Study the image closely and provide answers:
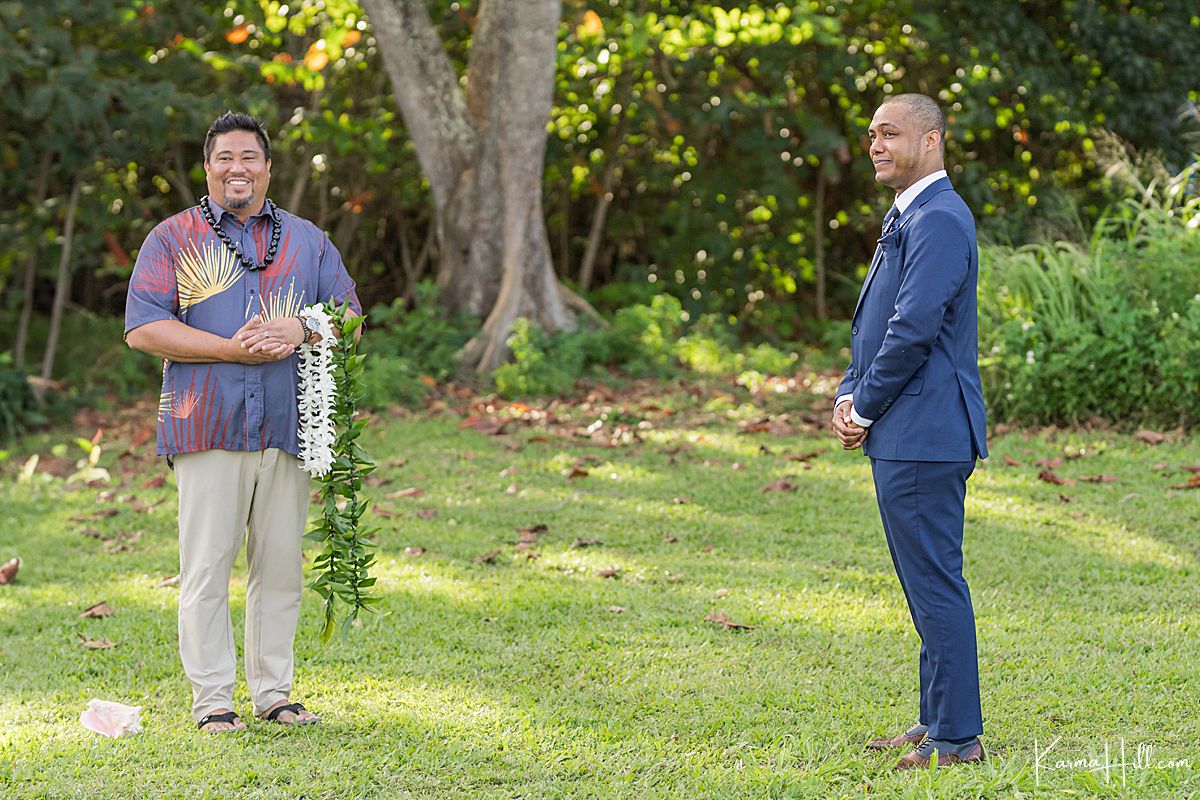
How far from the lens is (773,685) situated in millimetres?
4520

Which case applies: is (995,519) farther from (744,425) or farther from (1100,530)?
(744,425)

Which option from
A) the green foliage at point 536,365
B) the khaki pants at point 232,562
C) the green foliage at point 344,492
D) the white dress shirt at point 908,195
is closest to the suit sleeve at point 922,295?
the white dress shirt at point 908,195

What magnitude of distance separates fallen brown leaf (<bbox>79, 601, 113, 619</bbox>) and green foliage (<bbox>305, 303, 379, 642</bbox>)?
1.75 m

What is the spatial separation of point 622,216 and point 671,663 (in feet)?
34.8

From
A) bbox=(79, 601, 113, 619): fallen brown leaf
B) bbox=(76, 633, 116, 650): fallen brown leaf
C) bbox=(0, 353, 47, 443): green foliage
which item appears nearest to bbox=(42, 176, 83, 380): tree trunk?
bbox=(0, 353, 47, 443): green foliage

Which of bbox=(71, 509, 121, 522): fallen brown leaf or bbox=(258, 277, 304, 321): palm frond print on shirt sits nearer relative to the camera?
bbox=(258, 277, 304, 321): palm frond print on shirt

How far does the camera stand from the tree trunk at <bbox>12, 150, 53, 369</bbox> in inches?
450

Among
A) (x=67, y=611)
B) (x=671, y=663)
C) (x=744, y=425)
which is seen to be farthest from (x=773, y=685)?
(x=744, y=425)

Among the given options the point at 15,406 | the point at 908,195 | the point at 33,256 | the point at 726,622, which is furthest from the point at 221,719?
the point at 33,256

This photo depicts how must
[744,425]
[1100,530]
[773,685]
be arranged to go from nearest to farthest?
[773,685]
[1100,530]
[744,425]

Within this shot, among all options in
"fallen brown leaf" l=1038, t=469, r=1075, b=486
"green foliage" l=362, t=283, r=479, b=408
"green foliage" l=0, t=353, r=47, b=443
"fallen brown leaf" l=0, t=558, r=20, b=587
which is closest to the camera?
"fallen brown leaf" l=0, t=558, r=20, b=587

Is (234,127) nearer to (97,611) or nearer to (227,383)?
(227,383)

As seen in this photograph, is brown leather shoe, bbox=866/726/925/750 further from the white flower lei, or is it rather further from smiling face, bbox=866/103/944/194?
the white flower lei

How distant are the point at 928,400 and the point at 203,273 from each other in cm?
224
